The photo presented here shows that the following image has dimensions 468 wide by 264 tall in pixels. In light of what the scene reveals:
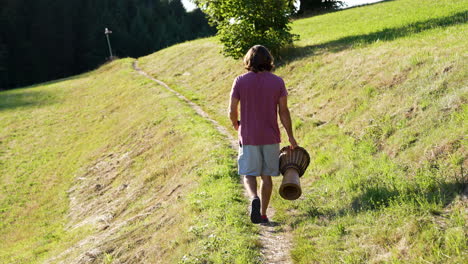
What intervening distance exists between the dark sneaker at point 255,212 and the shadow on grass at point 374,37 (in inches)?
380

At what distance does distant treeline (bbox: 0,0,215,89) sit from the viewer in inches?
2539

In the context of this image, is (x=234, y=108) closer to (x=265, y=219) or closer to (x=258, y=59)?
(x=258, y=59)

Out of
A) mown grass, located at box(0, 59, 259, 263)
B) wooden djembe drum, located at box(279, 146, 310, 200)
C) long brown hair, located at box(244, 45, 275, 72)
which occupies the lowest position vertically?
mown grass, located at box(0, 59, 259, 263)

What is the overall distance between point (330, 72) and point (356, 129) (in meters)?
4.43

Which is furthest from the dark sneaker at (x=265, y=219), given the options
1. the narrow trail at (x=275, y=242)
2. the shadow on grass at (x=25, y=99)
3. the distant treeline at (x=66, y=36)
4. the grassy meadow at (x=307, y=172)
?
the distant treeline at (x=66, y=36)

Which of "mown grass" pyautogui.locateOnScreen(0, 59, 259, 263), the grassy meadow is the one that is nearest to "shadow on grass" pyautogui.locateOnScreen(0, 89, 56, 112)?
"mown grass" pyautogui.locateOnScreen(0, 59, 259, 263)

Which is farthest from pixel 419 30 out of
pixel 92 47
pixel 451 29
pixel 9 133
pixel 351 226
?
pixel 92 47

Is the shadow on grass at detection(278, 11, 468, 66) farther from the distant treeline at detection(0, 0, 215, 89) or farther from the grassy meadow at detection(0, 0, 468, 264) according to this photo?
the distant treeline at detection(0, 0, 215, 89)

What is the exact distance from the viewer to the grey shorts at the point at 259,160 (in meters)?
5.82

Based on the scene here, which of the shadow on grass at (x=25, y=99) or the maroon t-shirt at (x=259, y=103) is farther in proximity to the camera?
the shadow on grass at (x=25, y=99)

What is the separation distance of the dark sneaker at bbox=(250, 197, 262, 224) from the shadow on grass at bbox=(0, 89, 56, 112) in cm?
2846

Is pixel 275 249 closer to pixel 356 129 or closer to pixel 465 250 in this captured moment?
pixel 465 250

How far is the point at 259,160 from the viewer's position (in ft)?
19.2

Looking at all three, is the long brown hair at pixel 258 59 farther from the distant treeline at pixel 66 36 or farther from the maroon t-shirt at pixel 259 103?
the distant treeline at pixel 66 36
